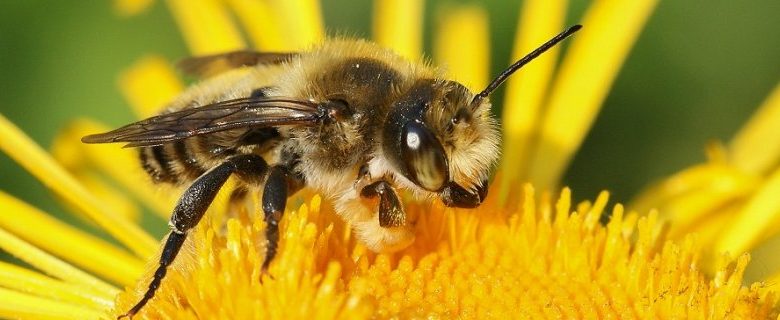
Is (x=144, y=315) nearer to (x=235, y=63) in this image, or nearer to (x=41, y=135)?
(x=235, y=63)

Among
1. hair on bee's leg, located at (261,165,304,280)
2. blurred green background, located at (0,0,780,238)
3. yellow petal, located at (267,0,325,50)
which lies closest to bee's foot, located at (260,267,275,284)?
hair on bee's leg, located at (261,165,304,280)

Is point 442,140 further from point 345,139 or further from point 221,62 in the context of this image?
point 221,62

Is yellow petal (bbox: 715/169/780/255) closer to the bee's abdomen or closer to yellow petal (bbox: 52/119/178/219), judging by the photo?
the bee's abdomen

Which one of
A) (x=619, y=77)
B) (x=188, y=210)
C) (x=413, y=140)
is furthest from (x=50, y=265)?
(x=619, y=77)

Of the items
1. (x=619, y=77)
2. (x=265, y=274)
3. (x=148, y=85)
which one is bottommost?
(x=148, y=85)

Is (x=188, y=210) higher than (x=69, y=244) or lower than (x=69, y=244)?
higher

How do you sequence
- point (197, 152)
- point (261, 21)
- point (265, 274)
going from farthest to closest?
point (261, 21)
point (197, 152)
point (265, 274)
